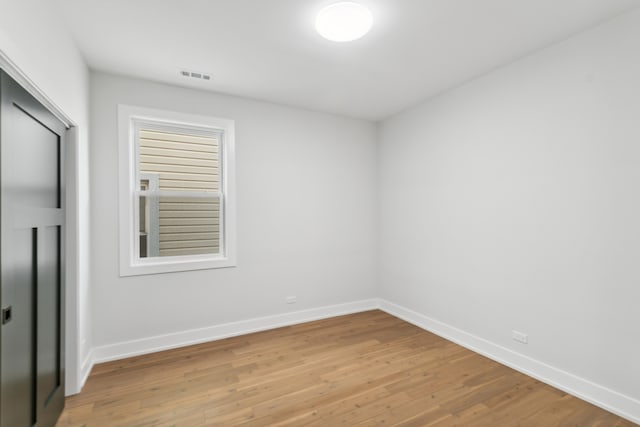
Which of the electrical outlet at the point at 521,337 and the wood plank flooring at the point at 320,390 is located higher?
the electrical outlet at the point at 521,337

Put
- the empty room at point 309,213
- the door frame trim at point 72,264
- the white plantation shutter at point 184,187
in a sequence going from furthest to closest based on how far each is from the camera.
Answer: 1. the white plantation shutter at point 184,187
2. the door frame trim at point 72,264
3. the empty room at point 309,213

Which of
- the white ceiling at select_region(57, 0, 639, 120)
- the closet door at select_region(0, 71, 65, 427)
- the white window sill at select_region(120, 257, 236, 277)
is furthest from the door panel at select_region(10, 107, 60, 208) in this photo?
the white window sill at select_region(120, 257, 236, 277)

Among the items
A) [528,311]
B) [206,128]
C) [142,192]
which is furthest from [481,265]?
[142,192]

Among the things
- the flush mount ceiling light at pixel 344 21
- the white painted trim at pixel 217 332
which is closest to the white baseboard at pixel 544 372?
the white painted trim at pixel 217 332

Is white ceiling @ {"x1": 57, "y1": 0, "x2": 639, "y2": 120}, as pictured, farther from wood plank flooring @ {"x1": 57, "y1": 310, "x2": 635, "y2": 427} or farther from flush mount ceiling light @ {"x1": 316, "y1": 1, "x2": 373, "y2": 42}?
wood plank flooring @ {"x1": 57, "y1": 310, "x2": 635, "y2": 427}

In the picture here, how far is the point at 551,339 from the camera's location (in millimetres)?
2475

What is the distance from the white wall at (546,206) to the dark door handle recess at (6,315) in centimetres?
354

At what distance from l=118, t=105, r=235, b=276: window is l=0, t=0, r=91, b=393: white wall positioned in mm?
423

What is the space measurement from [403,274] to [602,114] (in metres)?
2.63

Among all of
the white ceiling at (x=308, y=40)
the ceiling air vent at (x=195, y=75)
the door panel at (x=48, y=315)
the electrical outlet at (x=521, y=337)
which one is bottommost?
the electrical outlet at (x=521, y=337)

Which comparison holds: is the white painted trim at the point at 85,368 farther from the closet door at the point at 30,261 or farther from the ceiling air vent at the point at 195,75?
the ceiling air vent at the point at 195,75

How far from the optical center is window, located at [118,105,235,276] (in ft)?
9.89

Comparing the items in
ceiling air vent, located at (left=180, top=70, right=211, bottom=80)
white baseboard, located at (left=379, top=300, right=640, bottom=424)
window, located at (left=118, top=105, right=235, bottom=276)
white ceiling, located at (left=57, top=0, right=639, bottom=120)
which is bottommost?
white baseboard, located at (left=379, top=300, right=640, bottom=424)

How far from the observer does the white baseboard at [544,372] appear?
6.81 ft
